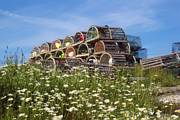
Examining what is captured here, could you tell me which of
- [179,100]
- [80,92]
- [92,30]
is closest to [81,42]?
[92,30]

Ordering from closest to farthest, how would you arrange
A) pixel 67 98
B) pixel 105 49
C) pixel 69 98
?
1. pixel 69 98
2. pixel 67 98
3. pixel 105 49

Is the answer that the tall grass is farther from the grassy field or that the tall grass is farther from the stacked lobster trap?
the stacked lobster trap

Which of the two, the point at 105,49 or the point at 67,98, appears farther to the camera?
the point at 105,49

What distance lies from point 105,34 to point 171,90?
453 inches

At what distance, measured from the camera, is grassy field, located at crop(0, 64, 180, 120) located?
573 centimetres

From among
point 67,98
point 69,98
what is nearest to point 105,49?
point 67,98

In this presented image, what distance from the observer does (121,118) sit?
529cm

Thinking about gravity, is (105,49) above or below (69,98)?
above

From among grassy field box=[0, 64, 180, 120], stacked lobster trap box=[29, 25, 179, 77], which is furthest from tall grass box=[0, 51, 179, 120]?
stacked lobster trap box=[29, 25, 179, 77]

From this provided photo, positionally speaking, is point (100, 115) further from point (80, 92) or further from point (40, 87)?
point (40, 87)

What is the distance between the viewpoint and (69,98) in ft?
21.3

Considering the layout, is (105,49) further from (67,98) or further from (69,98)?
(69,98)

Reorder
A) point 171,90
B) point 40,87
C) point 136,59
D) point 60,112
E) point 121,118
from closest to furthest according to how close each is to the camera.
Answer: point 121,118, point 60,112, point 40,87, point 171,90, point 136,59

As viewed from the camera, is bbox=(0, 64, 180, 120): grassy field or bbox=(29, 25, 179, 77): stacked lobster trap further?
bbox=(29, 25, 179, 77): stacked lobster trap
